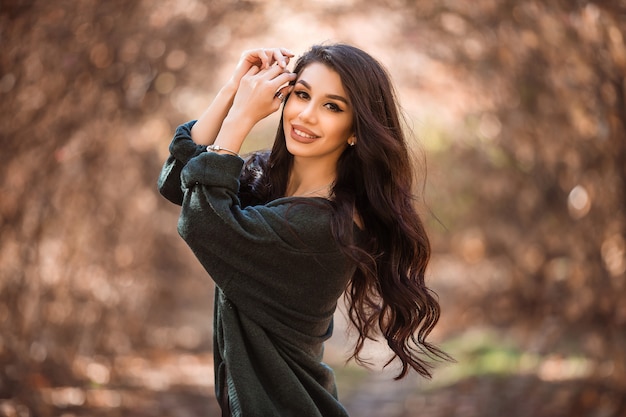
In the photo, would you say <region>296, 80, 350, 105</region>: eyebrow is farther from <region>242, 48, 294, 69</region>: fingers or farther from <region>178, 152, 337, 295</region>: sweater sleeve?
<region>178, 152, 337, 295</region>: sweater sleeve

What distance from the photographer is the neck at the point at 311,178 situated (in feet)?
9.51

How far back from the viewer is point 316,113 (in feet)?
9.11

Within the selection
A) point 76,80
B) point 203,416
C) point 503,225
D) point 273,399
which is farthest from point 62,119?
point 503,225

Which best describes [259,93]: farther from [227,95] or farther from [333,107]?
[333,107]

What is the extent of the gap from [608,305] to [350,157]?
11.3ft

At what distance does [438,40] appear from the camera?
294 inches

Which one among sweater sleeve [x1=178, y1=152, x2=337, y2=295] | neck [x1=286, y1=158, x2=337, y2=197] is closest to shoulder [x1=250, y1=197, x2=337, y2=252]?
sweater sleeve [x1=178, y1=152, x2=337, y2=295]

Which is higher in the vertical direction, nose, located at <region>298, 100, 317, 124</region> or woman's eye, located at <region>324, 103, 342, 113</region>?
woman's eye, located at <region>324, 103, 342, 113</region>

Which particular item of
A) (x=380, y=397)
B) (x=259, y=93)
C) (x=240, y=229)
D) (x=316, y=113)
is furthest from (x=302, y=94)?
(x=380, y=397)

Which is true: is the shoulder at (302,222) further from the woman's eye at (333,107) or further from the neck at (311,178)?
the woman's eye at (333,107)

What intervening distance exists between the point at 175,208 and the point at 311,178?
5.52m

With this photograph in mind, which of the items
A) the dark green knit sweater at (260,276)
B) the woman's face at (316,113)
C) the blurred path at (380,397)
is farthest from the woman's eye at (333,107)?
the blurred path at (380,397)

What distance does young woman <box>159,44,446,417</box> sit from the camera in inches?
101

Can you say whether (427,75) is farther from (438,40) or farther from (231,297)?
(231,297)
